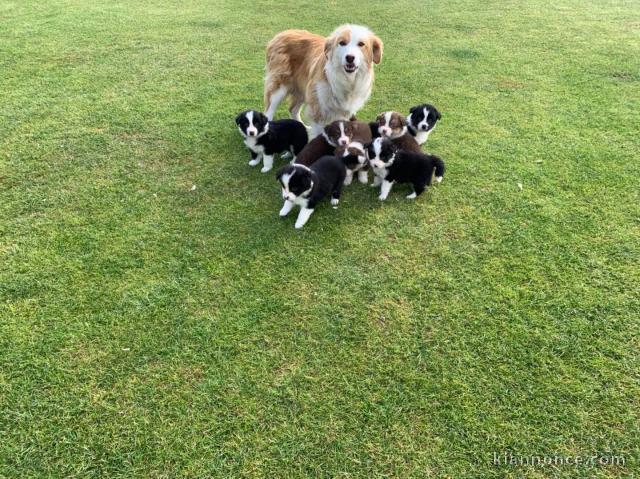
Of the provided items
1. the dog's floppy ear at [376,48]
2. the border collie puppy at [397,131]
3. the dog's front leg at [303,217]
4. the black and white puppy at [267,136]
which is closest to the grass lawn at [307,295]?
the dog's front leg at [303,217]

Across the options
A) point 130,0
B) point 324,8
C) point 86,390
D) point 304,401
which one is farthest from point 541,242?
point 130,0

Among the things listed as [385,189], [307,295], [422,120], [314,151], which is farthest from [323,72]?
[307,295]

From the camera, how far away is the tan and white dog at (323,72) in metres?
4.00

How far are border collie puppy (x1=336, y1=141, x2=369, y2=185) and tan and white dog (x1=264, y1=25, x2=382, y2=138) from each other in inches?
25.1

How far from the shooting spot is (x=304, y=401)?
2.33 m

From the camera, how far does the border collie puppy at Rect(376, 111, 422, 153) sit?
3.97 m

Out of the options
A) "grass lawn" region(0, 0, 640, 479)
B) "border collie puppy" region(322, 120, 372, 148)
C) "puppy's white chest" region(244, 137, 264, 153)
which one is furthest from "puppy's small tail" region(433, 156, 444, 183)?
"puppy's white chest" region(244, 137, 264, 153)

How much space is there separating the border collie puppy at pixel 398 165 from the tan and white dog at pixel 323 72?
88 centimetres

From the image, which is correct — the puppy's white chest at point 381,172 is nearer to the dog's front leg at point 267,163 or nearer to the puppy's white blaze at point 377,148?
the puppy's white blaze at point 377,148

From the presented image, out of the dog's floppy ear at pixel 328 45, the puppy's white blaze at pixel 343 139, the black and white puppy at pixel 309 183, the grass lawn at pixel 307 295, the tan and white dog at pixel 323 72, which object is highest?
the dog's floppy ear at pixel 328 45

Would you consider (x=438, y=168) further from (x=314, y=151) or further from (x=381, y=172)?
(x=314, y=151)

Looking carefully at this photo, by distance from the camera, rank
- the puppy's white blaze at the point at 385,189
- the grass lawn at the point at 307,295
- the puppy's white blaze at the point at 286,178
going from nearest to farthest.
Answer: the grass lawn at the point at 307,295 < the puppy's white blaze at the point at 286,178 < the puppy's white blaze at the point at 385,189

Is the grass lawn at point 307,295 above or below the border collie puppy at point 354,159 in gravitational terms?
below

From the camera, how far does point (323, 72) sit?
13.8ft
